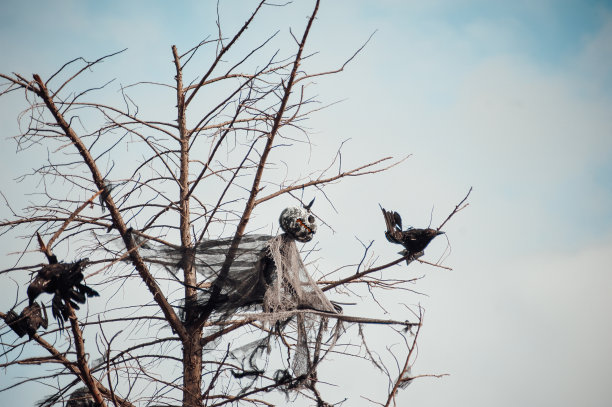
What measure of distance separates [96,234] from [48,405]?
133cm

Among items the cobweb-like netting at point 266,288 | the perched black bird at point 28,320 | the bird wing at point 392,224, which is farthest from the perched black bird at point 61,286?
the bird wing at point 392,224

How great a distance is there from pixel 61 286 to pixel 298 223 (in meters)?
1.85

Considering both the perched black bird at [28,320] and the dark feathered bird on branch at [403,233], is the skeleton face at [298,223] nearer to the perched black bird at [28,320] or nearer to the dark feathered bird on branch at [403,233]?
the dark feathered bird on branch at [403,233]

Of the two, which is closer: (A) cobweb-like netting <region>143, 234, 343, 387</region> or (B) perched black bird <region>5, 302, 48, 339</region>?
(B) perched black bird <region>5, 302, 48, 339</region>

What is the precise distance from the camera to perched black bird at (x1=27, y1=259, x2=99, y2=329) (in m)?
3.72

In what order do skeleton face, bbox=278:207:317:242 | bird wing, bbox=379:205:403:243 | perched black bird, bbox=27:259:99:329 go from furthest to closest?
skeleton face, bbox=278:207:317:242 → bird wing, bbox=379:205:403:243 → perched black bird, bbox=27:259:99:329

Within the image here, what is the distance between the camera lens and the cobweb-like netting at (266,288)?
477 cm

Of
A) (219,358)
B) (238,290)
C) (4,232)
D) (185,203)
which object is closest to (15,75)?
(4,232)

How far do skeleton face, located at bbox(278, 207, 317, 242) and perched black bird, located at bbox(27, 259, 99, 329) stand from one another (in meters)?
→ 1.60

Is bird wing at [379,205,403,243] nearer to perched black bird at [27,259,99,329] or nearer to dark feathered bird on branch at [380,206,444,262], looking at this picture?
dark feathered bird on branch at [380,206,444,262]

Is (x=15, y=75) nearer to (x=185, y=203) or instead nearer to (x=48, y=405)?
(x=185, y=203)

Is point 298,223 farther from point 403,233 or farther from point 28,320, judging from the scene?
point 28,320

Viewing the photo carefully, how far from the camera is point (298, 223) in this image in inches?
192

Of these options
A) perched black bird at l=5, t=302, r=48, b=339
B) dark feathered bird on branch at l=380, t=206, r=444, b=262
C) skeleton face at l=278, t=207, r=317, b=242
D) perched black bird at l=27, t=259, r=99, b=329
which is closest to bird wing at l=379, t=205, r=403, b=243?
dark feathered bird on branch at l=380, t=206, r=444, b=262
